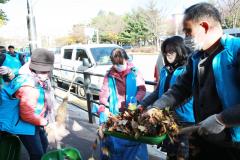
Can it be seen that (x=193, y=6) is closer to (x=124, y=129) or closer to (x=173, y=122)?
(x=173, y=122)

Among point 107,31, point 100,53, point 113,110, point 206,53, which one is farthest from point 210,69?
point 107,31

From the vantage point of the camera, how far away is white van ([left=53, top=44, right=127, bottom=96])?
1011cm

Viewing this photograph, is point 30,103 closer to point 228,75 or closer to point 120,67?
point 120,67

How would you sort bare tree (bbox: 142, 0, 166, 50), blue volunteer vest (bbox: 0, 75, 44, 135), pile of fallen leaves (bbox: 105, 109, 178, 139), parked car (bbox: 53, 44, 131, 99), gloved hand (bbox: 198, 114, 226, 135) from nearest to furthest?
gloved hand (bbox: 198, 114, 226, 135) → pile of fallen leaves (bbox: 105, 109, 178, 139) → blue volunteer vest (bbox: 0, 75, 44, 135) → parked car (bbox: 53, 44, 131, 99) → bare tree (bbox: 142, 0, 166, 50)

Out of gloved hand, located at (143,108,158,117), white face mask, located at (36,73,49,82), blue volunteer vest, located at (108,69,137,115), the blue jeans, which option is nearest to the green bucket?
the blue jeans

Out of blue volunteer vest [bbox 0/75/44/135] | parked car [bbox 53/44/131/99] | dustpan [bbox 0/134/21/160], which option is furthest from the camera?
parked car [bbox 53/44/131/99]

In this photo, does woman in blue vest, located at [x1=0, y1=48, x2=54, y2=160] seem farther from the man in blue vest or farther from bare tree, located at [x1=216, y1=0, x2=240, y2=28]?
bare tree, located at [x1=216, y1=0, x2=240, y2=28]

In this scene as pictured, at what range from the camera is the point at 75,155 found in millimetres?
3314

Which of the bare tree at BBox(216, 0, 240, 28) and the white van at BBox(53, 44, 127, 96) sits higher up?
the bare tree at BBox(216, 0, 240, 28)

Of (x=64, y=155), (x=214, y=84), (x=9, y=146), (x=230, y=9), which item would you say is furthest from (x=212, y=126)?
(x=230, y=9)

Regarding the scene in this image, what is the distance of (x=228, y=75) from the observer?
2047 millimetres

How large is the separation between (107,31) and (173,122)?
6341 cm

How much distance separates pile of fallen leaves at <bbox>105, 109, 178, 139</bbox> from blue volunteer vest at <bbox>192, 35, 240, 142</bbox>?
417 millimetres

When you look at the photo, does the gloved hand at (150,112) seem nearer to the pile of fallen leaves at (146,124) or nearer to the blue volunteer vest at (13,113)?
the pile of fallen leaves at (146,124)
